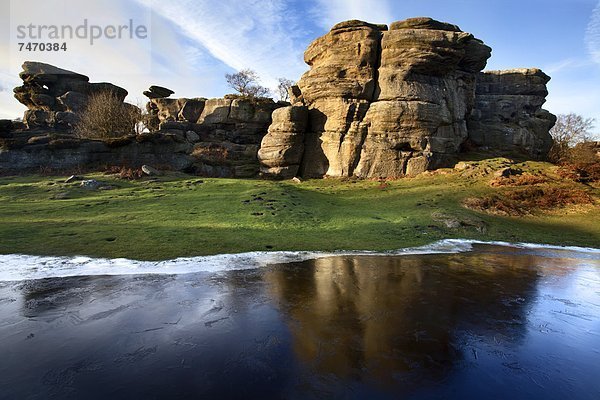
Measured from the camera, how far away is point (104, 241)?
12.4m

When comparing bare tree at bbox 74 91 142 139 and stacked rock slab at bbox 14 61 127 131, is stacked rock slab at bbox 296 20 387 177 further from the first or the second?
stacked rock slab at bbox 14 61 127 131

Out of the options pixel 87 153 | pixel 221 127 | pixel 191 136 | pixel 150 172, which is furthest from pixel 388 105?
pixel 87 153

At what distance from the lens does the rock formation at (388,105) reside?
3098 centimetres

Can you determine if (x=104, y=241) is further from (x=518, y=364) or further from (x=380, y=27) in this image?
(x=380, y=27)

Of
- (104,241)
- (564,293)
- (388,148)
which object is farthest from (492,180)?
(104,241)

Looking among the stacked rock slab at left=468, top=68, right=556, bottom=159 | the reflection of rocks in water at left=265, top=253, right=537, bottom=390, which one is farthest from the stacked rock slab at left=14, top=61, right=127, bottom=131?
the stacked rock slab at left=468, top=68, right=556, bottom=159

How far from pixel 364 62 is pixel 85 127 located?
35126 mm

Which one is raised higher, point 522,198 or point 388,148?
point 388,148

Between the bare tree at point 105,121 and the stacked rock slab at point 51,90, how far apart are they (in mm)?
8183

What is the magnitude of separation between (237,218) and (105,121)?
3208cm

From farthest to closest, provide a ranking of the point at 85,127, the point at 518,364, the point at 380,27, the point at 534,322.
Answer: the point at 85,127
the point at 380,27
the point at 534,322
the point at 518,364

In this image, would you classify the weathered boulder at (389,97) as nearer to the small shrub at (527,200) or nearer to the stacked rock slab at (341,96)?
the stacked rock slab at (341,96)

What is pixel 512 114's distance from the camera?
38.3 meters

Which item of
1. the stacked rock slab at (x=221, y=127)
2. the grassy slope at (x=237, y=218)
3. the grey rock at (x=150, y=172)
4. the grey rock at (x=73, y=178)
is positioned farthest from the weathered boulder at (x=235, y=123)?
the grey rock at (x=73, y=178)
